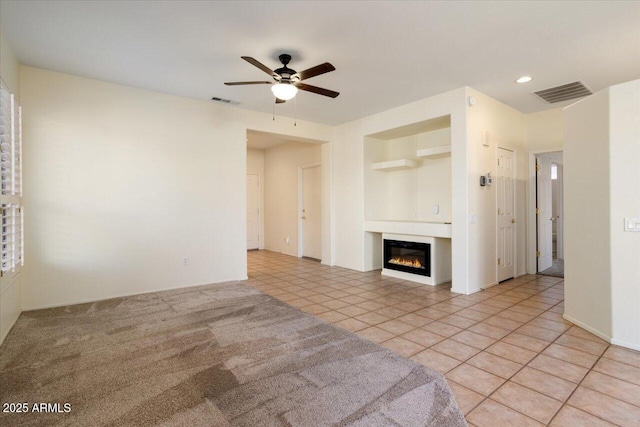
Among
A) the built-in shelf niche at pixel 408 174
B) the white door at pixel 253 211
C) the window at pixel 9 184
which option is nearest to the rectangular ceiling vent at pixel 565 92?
the built-in shelf niche at pixel 408 174

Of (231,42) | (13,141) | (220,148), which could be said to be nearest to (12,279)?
(13,141)

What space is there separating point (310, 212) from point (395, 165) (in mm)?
2642

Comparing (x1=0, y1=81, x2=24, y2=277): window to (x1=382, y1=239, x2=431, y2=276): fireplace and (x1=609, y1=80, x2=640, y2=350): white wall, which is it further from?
(x1=609, y1=80, x2=640, y2=350): white wall

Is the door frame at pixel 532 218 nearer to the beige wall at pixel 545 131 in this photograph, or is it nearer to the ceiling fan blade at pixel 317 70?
the beige wall at pixel 545 131

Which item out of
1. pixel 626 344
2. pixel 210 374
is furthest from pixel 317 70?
pixel 626 344

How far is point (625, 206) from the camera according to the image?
2.79 metres

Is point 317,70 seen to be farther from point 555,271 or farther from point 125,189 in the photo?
point 555,271

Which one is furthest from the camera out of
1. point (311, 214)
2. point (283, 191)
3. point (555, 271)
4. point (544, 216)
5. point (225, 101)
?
point (283, 191)

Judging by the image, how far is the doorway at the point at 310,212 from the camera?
7445mm

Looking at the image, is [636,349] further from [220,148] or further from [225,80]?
[220,148]

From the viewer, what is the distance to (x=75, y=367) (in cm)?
242

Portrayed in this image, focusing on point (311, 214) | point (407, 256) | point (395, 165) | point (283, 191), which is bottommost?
point (407, 256)

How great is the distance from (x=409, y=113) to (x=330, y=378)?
13.9ft

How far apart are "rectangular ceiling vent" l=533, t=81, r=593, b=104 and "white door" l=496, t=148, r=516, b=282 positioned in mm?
929
